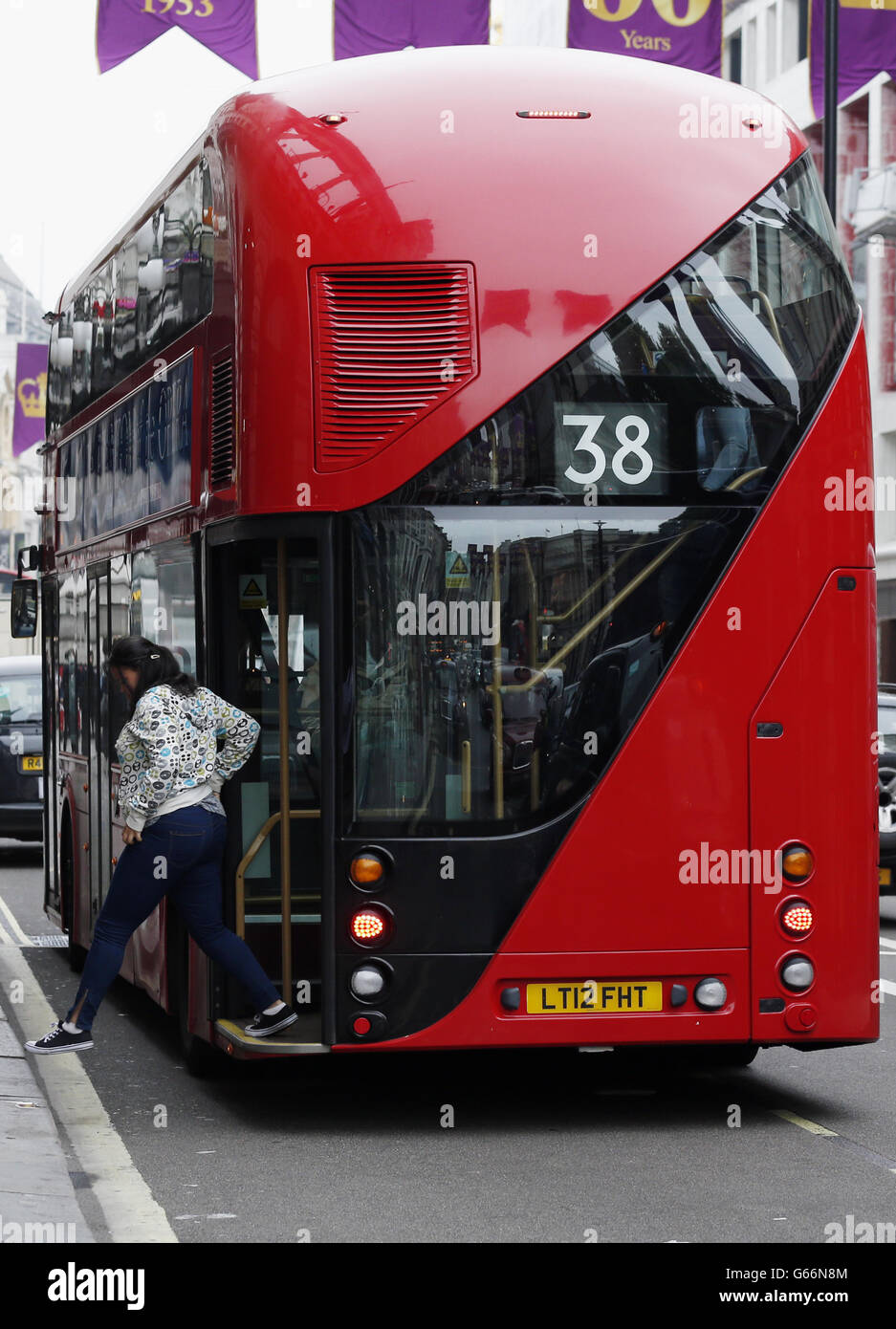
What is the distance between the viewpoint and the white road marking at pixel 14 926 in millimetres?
14403

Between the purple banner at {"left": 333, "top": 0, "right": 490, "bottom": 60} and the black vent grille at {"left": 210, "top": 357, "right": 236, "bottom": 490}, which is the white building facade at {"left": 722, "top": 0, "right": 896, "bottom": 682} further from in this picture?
the black vent grille at {"left": 210, "top": 357, "right": 236, "bottom": 490}

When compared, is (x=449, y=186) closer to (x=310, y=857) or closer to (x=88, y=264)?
(x=310, y=857)

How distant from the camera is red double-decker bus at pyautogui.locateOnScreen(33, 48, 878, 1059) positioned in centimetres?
745

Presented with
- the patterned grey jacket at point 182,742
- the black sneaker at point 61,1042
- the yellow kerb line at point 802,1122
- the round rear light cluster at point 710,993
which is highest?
the patterned grey jacket at point 182,742

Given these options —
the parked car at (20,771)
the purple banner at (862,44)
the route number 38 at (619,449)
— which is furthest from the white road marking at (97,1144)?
the purple banner at (862,44)

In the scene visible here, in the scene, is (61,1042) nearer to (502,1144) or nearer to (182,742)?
(182,742)

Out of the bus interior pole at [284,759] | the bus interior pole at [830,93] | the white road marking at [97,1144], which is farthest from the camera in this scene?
the bus interior pole at [830,93]

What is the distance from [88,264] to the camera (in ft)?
39.1

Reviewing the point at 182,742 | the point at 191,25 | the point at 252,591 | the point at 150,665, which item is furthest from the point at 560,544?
the point at 191,25

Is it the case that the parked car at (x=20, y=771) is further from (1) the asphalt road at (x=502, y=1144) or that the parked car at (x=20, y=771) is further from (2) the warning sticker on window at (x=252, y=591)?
(2) the warning sticker on window at (x=252, y=591)

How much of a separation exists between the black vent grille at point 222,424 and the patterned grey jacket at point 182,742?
2.74ft

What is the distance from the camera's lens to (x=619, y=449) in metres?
7.53

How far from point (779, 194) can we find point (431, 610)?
6.48 feet
